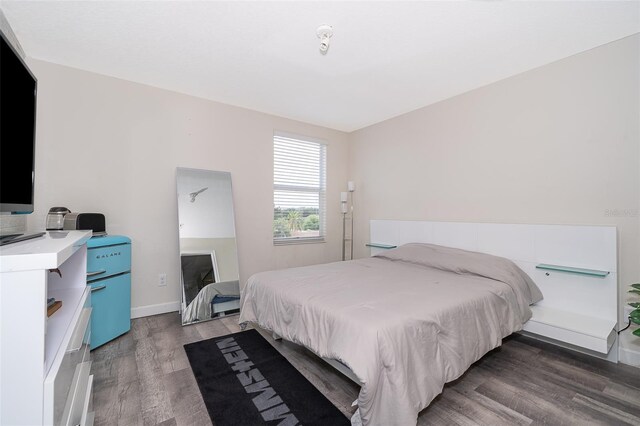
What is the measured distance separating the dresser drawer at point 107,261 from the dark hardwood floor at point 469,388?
60cm

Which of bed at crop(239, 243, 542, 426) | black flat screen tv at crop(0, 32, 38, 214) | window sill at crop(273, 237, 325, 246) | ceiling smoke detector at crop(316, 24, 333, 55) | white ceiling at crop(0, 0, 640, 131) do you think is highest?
white ceiling at crop(0, 0, 640, 131)

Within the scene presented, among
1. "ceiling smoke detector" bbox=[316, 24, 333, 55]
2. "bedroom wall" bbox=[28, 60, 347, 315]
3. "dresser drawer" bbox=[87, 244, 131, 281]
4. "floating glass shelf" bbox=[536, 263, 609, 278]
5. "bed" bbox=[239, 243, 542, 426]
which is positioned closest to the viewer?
"bed" bbox=[239, 243, 542, 426]

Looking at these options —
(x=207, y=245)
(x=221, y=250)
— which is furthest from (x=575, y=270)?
(x=207, y=245)

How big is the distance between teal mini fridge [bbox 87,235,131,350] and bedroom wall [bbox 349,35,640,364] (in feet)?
10.3

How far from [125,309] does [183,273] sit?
613 mm

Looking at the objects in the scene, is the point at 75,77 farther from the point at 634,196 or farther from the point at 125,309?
the point at 634,196

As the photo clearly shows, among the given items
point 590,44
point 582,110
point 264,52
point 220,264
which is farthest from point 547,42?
point 220,264

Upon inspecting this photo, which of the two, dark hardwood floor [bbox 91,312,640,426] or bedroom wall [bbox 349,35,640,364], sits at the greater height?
bedroom wall [bbox 349,35,640,364]

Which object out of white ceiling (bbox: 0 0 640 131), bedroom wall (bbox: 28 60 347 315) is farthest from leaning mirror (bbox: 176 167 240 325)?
white ceiling (bbox: 0 0 640 131)

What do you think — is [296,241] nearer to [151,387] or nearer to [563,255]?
[151,387]

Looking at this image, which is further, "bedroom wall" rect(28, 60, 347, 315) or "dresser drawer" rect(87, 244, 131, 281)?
"bedroom wall" rect(28, 60, 347, 315)

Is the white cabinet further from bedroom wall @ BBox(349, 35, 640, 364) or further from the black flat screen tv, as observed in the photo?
bedroom wall @ BBox(349, 35, 640, 364)

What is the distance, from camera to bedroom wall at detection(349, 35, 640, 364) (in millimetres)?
2189

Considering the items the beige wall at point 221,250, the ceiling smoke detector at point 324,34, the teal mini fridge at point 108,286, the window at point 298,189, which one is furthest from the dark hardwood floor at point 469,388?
the ceiling smoke detector at point 324,34
